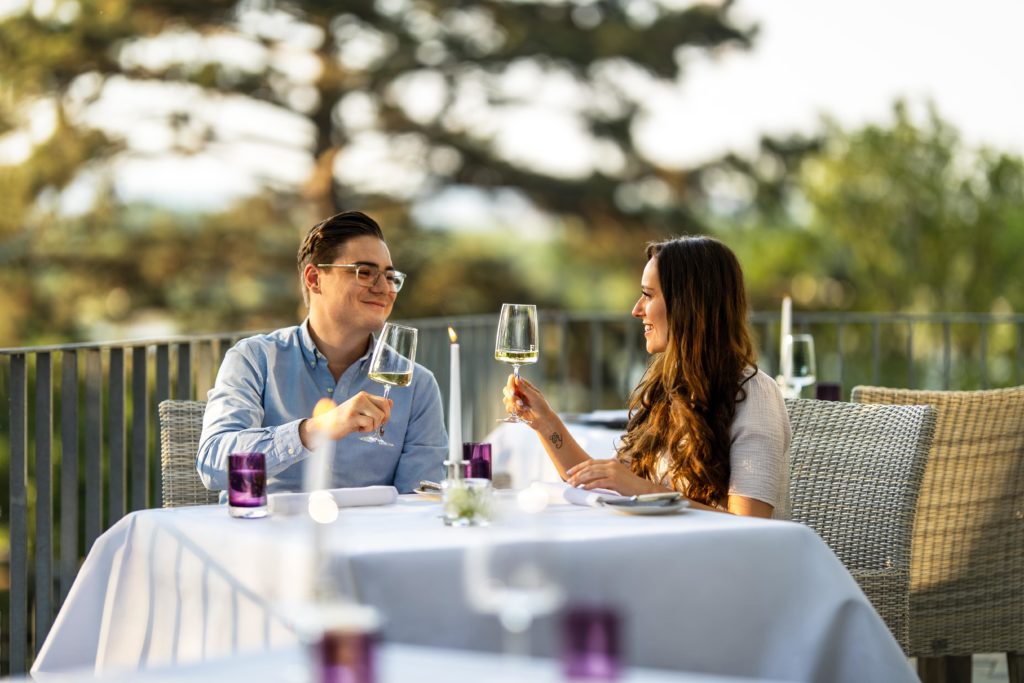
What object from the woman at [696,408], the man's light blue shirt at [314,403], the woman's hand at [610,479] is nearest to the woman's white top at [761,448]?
the woman at [696,408]

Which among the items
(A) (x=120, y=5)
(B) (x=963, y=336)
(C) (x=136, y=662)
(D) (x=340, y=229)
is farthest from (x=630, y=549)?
(B) (x=963, y=336)

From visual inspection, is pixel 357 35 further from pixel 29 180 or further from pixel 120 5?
pixel 29 180

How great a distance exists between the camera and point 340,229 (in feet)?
10.3

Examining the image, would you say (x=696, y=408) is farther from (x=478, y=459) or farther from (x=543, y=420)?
(x=478, y=459)

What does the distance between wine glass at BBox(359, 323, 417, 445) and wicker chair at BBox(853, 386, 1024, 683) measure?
4.74 feet

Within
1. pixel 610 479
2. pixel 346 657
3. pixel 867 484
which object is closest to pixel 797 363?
pixel 867 484

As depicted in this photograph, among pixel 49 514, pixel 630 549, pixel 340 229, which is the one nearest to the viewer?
pixel 630 549

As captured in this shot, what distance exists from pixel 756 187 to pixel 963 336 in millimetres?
2996

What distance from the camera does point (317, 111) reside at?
1445cm

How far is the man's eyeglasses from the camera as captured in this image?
122 inches

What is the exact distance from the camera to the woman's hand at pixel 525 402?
275cm

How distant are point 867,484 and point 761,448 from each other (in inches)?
22.2

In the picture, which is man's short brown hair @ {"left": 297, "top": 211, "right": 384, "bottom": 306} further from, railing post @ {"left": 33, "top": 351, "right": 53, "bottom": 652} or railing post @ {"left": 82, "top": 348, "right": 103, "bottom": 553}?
railing post @ {"left": 82, "top": 348, "right": 103, "bottom": 553}

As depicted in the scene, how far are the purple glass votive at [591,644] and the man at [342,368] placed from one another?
5.57 ft
